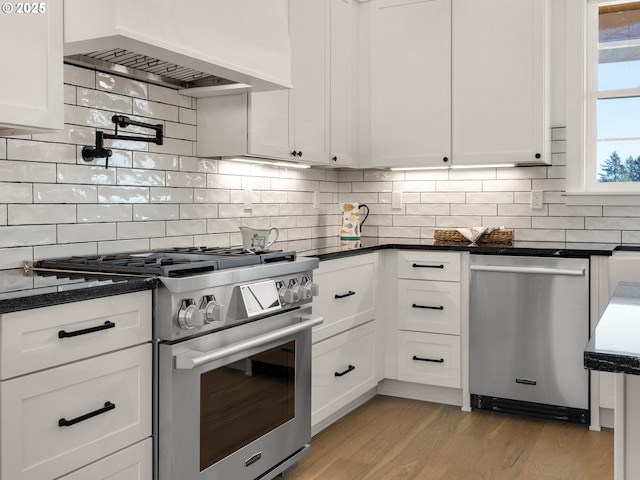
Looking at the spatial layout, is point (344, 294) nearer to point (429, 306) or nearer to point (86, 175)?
point (429, 306)

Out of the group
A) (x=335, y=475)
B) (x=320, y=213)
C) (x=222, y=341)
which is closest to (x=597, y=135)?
(x=320, y=213)

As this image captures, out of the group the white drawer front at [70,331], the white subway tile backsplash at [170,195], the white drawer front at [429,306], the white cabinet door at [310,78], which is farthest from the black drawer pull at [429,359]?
the white drawer front at [70,331]

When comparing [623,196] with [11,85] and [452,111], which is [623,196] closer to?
[452,111]

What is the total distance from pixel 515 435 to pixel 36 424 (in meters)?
2.44

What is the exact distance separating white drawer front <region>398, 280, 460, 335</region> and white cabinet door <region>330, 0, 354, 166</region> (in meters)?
0.87

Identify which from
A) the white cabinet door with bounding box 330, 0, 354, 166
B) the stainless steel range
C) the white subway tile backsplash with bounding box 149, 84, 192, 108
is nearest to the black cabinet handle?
the stainless steel range

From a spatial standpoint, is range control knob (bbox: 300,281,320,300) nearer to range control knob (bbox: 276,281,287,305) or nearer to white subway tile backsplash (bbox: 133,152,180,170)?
range control knob (bbox: 276,281,287,305)

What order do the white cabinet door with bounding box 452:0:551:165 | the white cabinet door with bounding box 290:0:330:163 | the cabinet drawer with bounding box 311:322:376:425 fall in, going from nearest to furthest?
the cabinet drawer with bounding box 311:322:376:425, the white cabinet door with bounding box 290:0:330:163, the white cabinet door with bounding box 452:0:551:165

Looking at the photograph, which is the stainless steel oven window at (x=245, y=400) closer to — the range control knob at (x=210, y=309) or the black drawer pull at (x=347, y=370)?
the range control knob at (x=210, y=309)

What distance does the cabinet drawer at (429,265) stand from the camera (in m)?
3.74

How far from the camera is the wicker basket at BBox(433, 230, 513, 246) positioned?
13.0 ft

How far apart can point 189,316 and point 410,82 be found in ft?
8.27

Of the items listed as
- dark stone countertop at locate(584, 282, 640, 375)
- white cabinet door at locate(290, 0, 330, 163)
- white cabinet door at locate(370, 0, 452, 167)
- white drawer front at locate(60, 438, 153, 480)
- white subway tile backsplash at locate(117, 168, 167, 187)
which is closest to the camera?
dark stone countertop at locate(584, 282, 640, 375)

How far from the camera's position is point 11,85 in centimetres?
188
